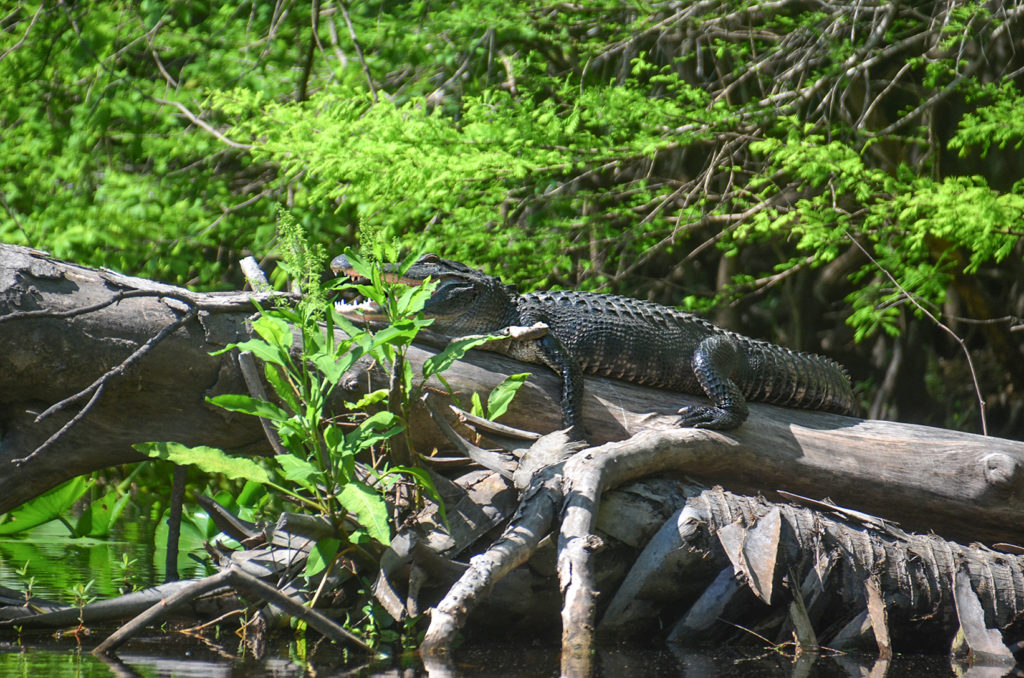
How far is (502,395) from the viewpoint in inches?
125

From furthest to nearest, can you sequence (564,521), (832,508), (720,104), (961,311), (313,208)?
(961,311)
(313,208)
(720,104)
(832,508)
(564,521)

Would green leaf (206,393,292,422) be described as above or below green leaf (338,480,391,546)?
above

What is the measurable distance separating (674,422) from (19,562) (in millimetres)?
2929

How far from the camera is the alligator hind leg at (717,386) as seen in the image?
354 centimetres

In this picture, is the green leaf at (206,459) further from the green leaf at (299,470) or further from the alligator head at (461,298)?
the alligator head at (461,298)

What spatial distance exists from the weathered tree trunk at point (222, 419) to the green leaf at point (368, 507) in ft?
2.47

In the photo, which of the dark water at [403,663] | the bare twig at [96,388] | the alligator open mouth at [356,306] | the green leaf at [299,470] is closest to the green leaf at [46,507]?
the bare twig at [96,388]

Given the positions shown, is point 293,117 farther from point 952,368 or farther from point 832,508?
point 952,368

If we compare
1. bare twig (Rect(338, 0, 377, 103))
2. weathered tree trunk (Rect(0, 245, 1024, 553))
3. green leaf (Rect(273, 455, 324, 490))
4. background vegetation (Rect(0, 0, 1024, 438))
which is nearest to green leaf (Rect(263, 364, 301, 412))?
green leaf (Rect(273, 455, 324, 490))

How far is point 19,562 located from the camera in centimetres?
410

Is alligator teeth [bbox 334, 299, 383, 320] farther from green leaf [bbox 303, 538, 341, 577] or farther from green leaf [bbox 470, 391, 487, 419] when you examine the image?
green leaf [bbox 303, 538, 341, 577]

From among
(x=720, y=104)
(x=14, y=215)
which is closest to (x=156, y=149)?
(x=14, y=215)

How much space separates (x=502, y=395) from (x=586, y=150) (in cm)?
247

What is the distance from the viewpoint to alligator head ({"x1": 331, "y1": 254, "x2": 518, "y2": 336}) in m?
3.69
